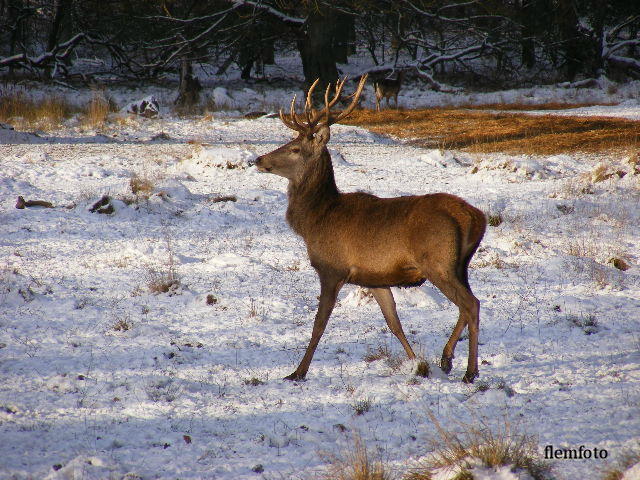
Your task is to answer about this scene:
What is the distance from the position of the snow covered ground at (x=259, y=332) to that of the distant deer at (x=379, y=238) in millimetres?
509

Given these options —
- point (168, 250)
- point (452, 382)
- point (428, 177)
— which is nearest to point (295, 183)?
point (452, 382)

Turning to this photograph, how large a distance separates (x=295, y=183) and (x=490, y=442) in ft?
10.5

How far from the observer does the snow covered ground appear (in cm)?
387

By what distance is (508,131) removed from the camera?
54.2 feet

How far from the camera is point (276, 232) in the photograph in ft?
29.3

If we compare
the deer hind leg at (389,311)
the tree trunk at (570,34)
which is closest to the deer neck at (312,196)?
the deer hind leg at (389,311)

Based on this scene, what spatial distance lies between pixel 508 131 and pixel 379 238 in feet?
41.9

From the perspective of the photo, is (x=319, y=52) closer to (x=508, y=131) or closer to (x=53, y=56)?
(x=53, y=56)

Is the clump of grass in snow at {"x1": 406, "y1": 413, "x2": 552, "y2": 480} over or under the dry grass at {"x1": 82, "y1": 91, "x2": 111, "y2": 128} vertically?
under

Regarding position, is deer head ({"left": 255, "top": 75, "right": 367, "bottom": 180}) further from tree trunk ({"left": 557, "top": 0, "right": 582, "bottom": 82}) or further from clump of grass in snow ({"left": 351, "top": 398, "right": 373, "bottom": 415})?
tree trunk ({"left": 557, "top": 0, "right": 582, "bottom": 82})

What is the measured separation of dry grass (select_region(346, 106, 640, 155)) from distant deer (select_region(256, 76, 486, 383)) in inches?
372

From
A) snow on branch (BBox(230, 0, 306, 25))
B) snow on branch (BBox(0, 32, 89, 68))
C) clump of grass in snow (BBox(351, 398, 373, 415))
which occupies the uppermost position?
snow on branch (BBox(230, 0, 306, 25))

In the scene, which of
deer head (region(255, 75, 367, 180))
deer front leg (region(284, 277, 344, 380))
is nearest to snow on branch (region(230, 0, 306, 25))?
deer head (region(255, 75, 367, 180))

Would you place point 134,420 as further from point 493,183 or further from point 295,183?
point 493,183
